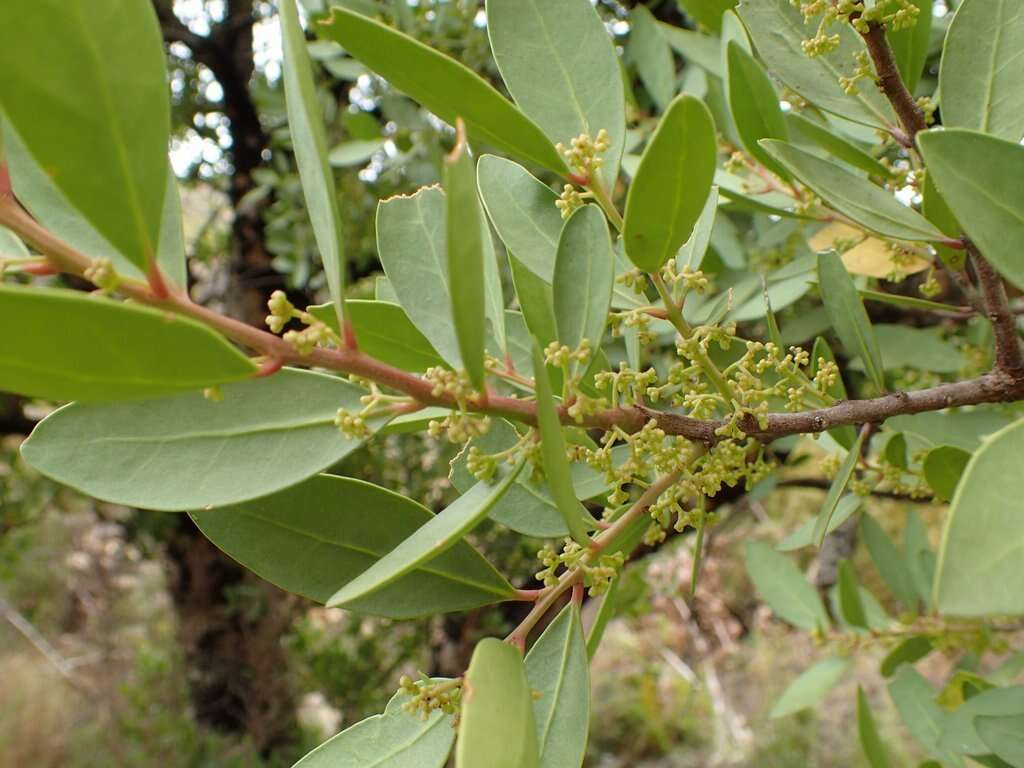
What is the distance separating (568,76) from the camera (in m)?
0.62

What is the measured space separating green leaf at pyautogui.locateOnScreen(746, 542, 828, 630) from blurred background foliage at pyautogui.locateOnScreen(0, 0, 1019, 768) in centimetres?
23

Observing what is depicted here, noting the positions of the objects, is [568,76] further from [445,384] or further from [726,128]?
[726,128]

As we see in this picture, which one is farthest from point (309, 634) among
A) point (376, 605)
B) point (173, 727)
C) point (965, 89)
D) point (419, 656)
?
point (965, 89)

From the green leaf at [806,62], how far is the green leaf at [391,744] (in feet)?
1.80

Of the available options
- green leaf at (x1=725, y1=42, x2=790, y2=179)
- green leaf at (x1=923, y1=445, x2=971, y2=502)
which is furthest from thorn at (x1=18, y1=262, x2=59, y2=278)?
green leaf at (x1=923, y1=445, x2=971, y2=502)

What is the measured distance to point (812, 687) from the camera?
1358 mm

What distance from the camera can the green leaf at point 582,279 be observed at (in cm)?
51

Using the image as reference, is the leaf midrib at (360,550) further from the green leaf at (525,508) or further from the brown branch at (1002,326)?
the brown branch at (1002,326)

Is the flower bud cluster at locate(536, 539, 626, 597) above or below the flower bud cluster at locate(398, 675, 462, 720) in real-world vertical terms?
above

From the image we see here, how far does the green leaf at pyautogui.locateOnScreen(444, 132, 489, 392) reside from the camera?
368mm

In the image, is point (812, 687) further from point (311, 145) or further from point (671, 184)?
point (311, 145)

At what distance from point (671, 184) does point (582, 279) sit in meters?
0.08

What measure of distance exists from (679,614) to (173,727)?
126 inches

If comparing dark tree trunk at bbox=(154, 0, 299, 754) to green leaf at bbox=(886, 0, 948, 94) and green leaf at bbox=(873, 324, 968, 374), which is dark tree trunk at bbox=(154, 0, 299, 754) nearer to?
green leaf at bbox=(873, 324, 968, 374)
